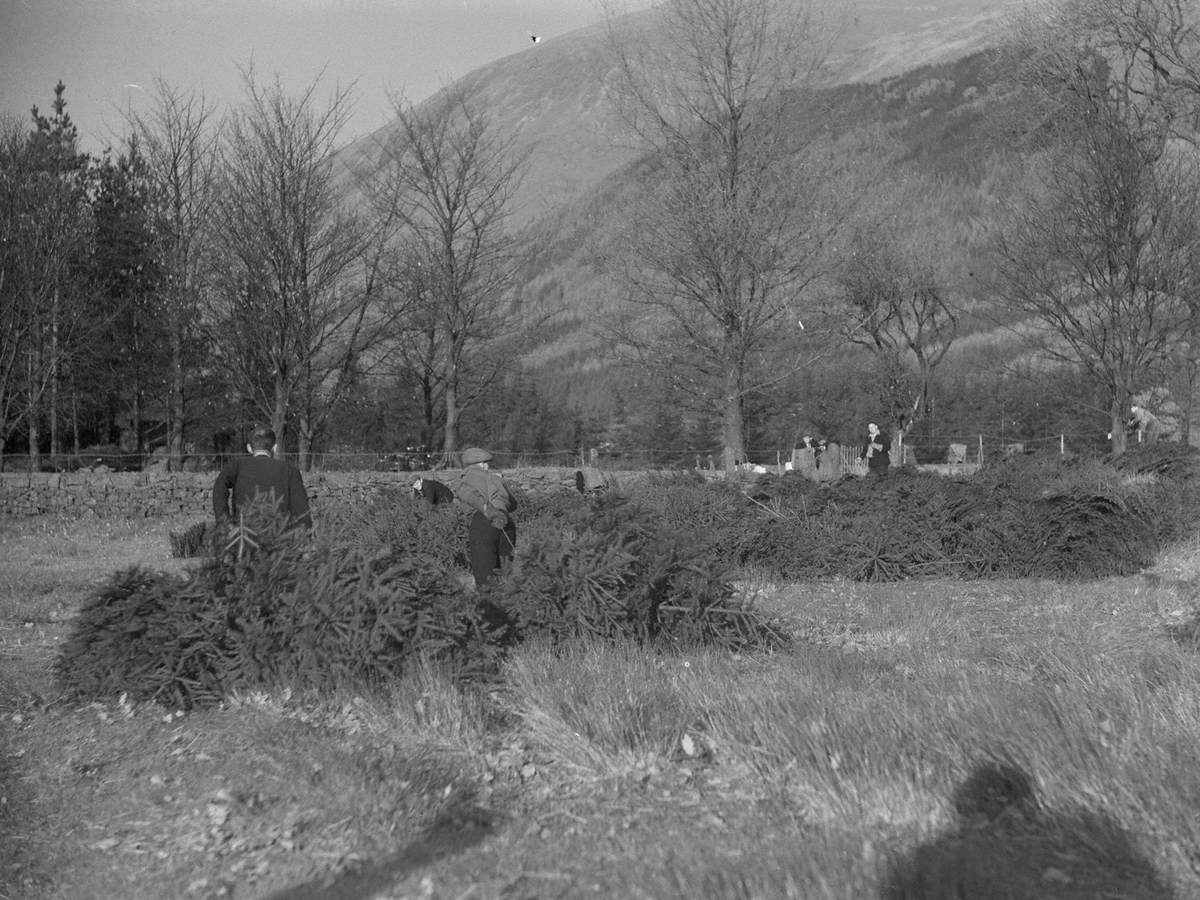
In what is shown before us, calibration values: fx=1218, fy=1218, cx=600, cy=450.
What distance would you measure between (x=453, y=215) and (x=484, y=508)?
67.3 ft

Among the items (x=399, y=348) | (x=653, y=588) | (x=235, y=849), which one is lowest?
(x=235, y=849)

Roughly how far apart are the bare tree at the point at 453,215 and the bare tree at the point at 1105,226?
38.3ft

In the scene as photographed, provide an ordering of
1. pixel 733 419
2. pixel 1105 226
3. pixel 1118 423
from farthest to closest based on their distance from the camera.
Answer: pixel 1118 423
pixel 733 419
pixel 1105 226

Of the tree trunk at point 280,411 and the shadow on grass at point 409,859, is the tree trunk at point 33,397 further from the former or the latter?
the shadow on grass at point 409,859

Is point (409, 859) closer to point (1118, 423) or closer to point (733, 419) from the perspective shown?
point (733, 419)

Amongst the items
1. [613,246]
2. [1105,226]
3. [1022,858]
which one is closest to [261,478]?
[1022,858]

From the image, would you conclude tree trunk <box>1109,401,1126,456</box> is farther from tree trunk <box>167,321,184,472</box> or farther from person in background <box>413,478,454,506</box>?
tree trunk <box>167,321,184,472</box>

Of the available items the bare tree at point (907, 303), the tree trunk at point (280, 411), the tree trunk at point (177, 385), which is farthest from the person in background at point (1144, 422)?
the tree trunk at point (177, 385)

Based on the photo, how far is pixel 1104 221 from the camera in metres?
23.1

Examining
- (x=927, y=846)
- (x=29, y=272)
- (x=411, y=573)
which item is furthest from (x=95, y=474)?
(x=927, y=846)

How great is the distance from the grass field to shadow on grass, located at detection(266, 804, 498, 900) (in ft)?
0.04

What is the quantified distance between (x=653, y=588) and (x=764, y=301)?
16174 mm

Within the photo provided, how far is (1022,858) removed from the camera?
4.08 m

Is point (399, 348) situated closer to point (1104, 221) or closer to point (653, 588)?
point (1104, 221)
